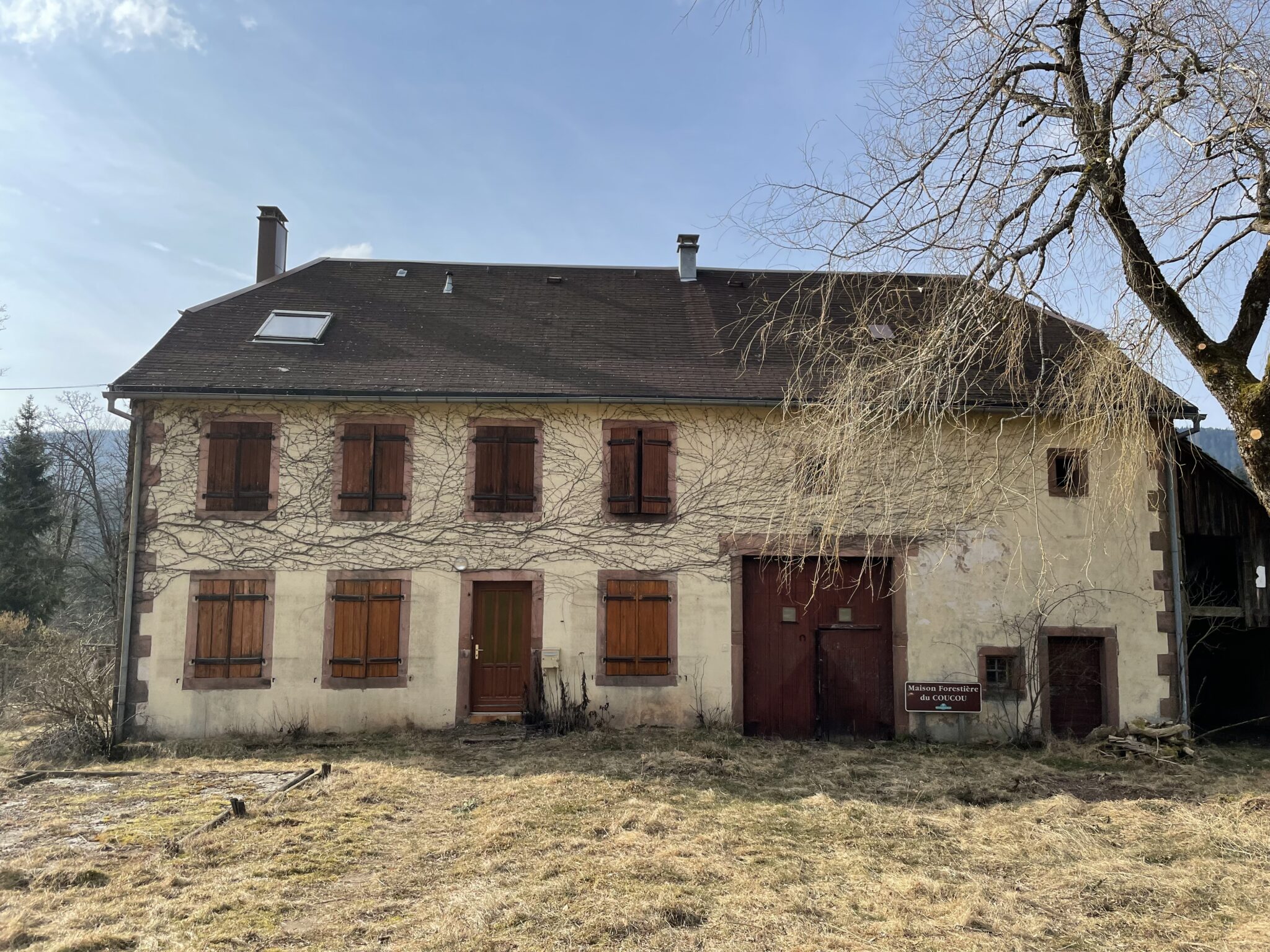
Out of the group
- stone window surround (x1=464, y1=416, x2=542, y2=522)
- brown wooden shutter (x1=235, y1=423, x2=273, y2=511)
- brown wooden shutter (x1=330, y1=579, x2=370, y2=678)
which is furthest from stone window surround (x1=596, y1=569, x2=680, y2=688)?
brown wooden shutter (x1=235, y1=423, x2=273, y2=511)

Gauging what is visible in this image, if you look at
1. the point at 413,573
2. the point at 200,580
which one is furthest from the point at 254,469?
the point at 413,573

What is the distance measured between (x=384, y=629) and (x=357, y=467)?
1.98m

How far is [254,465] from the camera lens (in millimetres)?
10703

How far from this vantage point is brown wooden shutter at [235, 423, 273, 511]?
10609 mm

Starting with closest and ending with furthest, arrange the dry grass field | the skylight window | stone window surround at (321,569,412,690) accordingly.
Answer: the dry grass field, stone window surround at (321,569,412,690), the skylight window

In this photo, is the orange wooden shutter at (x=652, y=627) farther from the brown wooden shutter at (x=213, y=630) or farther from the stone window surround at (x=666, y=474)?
the brown wooden shutter at (x=213, y=630)

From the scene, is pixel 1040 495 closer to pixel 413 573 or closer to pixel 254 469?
pixel 413 573

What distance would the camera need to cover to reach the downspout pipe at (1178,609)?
10742 millimetres

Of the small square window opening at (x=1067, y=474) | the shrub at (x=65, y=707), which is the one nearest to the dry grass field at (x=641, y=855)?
the shrub at (x=65, y=707)

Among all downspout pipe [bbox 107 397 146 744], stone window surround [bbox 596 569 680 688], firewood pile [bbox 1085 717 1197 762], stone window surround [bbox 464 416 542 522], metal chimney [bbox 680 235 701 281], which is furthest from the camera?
metal chimney [bbox 680 235 701 281]

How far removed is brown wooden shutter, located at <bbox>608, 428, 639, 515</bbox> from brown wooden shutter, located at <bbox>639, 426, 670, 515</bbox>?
0.07 metres

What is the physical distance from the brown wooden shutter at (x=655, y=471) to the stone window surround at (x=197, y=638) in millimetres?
4503

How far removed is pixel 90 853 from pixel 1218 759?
10.7m

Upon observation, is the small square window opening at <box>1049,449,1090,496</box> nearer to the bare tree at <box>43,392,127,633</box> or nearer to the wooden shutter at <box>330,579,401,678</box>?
the wooden shutter at <box>330,579,401,678</box>
